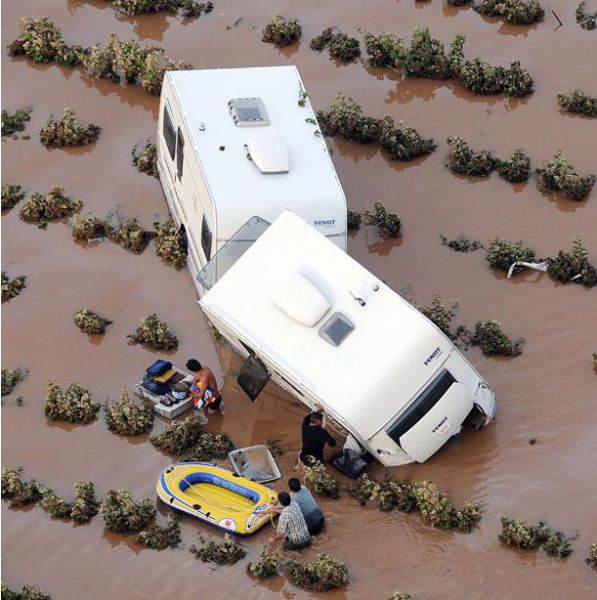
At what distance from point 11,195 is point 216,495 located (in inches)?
Answer: 338

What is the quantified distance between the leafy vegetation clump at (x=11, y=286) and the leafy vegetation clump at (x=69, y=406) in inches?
113

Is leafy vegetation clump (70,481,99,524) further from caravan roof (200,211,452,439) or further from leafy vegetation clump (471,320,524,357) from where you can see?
leafy vegetation clump (471,320,524,357)

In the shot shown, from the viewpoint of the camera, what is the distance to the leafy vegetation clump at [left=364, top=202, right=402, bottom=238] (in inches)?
893

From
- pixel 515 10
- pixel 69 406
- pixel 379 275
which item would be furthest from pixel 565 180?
pixel 69 406

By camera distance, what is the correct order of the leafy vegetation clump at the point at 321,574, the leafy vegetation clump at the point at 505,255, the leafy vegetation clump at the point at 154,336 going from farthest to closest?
1. the leafy vegetation clump at the point at 505,255
2. the leafy vegetation clump at the point at 154,336
3. the leafy vegetation clump at the point at 321,574

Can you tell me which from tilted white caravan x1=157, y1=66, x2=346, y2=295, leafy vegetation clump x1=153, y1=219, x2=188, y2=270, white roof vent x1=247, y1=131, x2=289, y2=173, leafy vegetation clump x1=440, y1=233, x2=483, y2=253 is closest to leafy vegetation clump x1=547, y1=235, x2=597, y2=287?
leafy vegetation clump x1=440, y1=233, x2=483, y2=253

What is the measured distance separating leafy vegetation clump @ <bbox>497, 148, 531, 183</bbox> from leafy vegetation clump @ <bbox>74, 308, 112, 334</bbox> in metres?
7.72

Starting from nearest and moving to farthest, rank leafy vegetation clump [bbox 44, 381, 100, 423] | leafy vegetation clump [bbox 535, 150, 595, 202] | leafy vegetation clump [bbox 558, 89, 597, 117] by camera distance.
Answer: leafy vegetation clump [bbox 44, 381, 100, 423], leafy vegetation clump [bbox 535, 150, 595, 202], leafy vegetation clump [bbox 558, 89, 597, 117]

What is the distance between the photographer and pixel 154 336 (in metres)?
21.0

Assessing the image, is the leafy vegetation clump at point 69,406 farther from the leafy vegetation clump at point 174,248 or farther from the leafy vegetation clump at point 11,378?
the leafy vegetation clump at point 174,248

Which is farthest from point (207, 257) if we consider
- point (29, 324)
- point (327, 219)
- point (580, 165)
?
point (580, 165)

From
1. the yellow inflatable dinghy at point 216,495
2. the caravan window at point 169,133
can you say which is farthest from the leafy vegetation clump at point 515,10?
the yellow inflatable dinghy at point 216,495

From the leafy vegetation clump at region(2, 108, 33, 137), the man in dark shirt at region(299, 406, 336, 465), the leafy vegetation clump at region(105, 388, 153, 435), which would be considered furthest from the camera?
the leafy vegetation clump at region(2, 108, 33, 137)

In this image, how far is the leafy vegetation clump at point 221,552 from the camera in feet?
56.5
